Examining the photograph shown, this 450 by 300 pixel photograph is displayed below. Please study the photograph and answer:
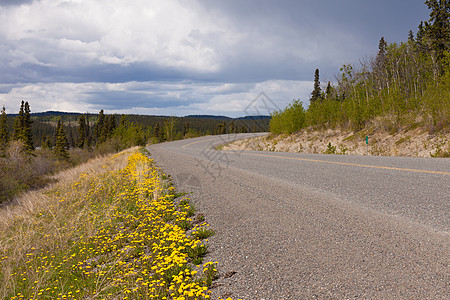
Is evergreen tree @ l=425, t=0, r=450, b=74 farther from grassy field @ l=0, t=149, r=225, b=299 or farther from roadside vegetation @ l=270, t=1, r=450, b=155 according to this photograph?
grassy field @ l=0, t=149, r=225, b=299

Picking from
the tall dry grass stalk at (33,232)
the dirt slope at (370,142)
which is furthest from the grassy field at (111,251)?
the dirt slope at (370,142)

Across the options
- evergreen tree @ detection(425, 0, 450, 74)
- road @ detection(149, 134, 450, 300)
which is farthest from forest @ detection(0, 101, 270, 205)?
evergreen tree @ detection(425, 0, 450, 74)

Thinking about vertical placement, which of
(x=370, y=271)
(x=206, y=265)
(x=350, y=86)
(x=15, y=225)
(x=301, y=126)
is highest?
(x=350, y=86)

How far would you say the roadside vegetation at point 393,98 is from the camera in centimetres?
1493

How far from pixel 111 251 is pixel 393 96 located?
1859 cm

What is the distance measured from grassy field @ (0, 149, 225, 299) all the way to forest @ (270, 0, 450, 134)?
14703mm

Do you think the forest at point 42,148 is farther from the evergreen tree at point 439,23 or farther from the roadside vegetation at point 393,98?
the evergreen tree at point 439,23

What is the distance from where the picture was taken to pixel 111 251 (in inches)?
210

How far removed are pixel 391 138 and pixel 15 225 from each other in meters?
18.5

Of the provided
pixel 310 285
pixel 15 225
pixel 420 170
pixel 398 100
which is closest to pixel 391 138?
pixel 398 100

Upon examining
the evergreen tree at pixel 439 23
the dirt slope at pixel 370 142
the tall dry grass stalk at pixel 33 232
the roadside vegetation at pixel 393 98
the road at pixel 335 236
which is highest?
the evergreen tree at pixel 439 23

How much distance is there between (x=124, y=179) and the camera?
36.4 feet

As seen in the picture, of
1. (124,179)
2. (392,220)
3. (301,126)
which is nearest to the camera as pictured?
(392,220)

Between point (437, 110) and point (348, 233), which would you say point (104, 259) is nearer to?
point (348, 233)
